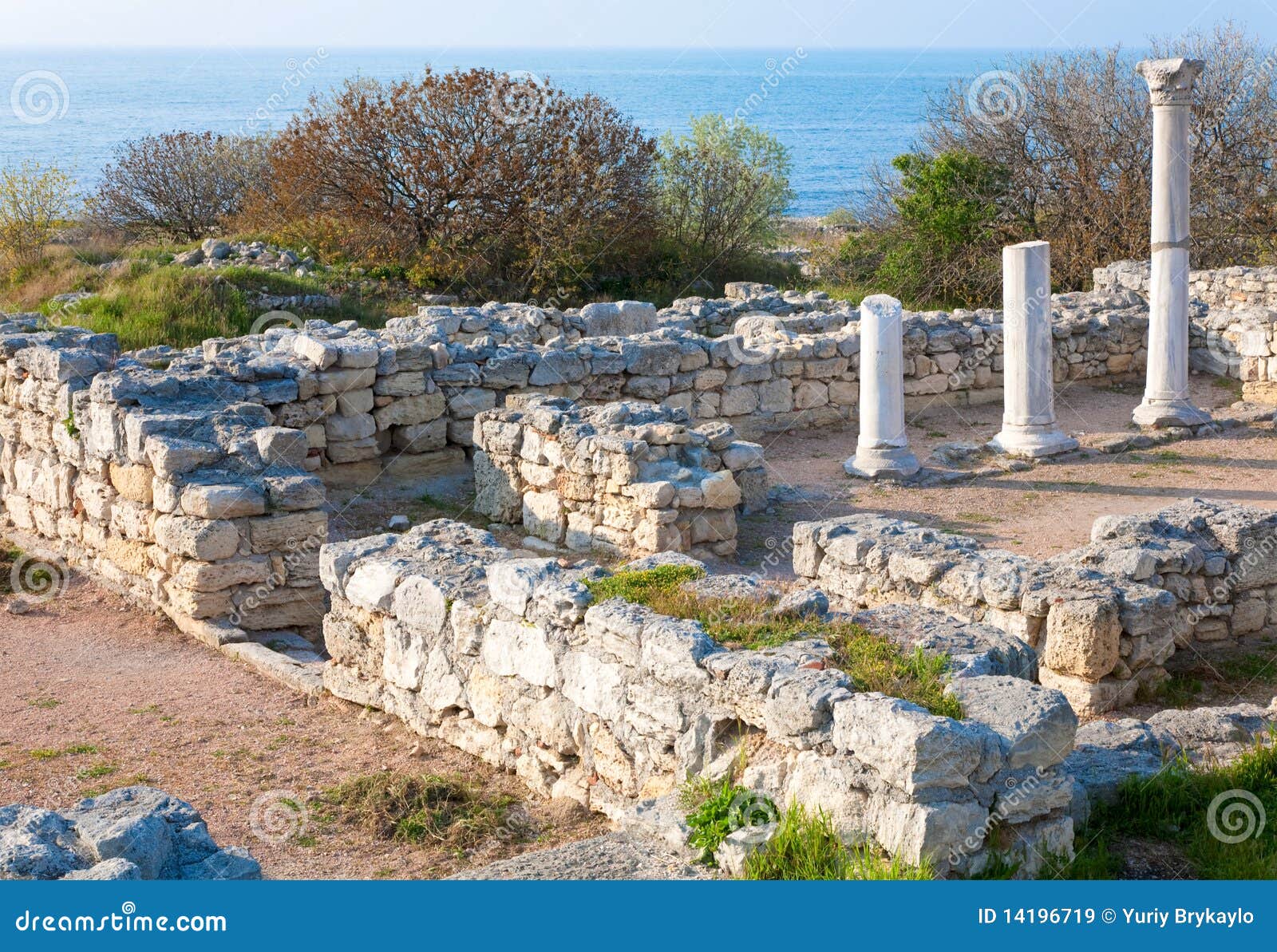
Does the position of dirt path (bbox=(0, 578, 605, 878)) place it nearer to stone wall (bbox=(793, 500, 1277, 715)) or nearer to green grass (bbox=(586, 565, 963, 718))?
green grass (bbox=(586, 565, 963, 718))

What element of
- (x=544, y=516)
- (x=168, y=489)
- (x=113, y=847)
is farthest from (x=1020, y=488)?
(x=113, y=847)

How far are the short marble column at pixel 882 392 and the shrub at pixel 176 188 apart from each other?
17.2 meters

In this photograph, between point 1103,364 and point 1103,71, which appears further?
point 1103,71

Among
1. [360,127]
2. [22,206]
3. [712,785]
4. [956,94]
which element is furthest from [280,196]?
[712,785]

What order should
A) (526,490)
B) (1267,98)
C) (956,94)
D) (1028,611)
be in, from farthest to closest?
1. (956,94)
2. (1267,98)
3. (526,490)
4. (1028,611)

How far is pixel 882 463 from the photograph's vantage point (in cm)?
1347

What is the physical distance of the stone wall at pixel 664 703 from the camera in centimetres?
461

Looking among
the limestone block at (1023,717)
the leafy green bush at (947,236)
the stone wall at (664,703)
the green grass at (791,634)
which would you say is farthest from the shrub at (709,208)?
the limestone block at (1023,717)

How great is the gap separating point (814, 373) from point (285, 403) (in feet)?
20.4

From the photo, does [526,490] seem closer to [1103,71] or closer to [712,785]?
[712,785]

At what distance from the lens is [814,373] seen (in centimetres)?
1566

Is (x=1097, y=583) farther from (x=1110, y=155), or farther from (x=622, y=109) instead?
(x=622, y=109)

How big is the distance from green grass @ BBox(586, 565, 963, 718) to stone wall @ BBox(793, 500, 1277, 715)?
7.13 feet

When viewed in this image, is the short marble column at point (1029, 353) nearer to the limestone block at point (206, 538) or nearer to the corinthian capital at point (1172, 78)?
the corinthian capital at point (1172, 78)
